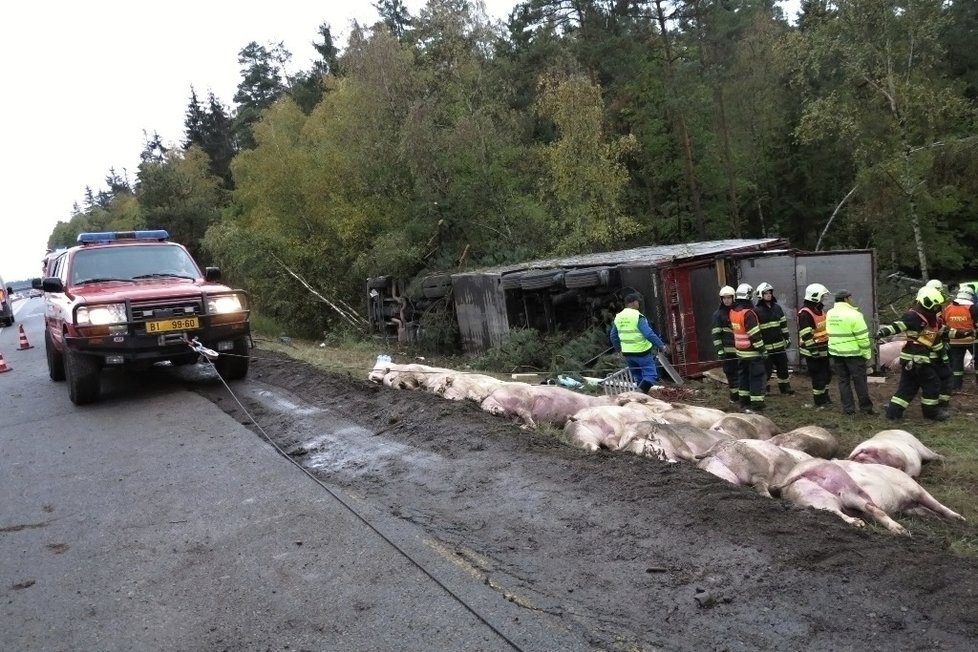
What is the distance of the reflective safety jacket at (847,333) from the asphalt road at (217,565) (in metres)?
7.15

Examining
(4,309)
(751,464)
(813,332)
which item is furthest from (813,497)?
(4,309)

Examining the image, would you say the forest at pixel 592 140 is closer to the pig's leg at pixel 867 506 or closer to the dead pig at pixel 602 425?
the dead pig at pixel 602 425

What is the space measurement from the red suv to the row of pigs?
9.45 ft

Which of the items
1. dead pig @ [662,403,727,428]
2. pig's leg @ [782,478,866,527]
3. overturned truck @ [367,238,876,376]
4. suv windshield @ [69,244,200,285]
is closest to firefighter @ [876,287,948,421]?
overturned truck @ [367,238,876,376]

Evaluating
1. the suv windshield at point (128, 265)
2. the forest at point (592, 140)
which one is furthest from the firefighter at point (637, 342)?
the forest at point (592, 140)

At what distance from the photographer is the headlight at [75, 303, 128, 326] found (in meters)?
8.41

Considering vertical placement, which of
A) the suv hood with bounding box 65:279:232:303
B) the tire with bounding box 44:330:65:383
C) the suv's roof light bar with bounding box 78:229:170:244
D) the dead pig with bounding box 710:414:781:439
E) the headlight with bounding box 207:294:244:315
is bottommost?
the dead pig with bounding box 710:414:781:439

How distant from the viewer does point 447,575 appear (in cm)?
385

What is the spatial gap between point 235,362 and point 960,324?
10.6m

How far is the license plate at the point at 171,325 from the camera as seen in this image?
8.60 metres

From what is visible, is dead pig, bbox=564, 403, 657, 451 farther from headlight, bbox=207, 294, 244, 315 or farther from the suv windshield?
the suv windshield

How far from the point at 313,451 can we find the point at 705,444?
3.40m

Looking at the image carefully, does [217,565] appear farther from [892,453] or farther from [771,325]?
[771,325]

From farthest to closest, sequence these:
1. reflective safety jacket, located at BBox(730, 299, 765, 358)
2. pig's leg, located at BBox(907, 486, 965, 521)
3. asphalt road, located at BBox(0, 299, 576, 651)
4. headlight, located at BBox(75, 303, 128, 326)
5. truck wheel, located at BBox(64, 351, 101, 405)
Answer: reflective safety jacket, located at BBox(730, 299, 765, 358) → truck wheel, located at BBox(64, 351, 101, 405) → headlight, located at BBox(75, 303, 128, 326) → pig's leg, located at BBox(907, 486, 965, 521) → asphalt road, located at BBox(0, 299, 576, 651)
